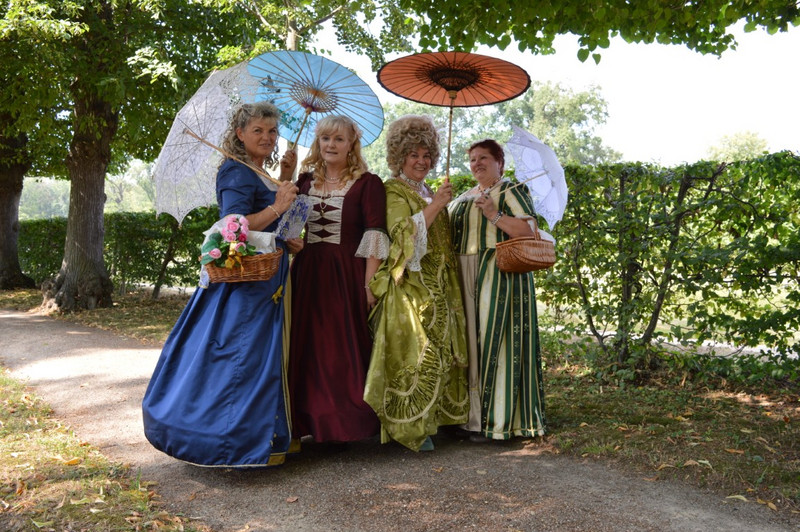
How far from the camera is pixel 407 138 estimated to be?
141 inches

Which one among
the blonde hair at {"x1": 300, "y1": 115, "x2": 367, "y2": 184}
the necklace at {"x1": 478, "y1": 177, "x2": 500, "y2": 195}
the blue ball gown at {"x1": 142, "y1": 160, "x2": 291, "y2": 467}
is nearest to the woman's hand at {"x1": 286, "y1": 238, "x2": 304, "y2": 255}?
the blue ball gown at {"x1": 142, "y1": 160, "x2": 291, "y2": 467}

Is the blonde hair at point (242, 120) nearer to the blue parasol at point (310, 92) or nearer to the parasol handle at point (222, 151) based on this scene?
the parasol handle at point (222, 151)

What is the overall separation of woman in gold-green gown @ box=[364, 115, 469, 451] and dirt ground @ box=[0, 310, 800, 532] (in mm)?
261

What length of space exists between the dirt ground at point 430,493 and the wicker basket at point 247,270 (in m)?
1.02

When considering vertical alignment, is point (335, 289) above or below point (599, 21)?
below

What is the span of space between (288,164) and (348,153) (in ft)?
1.27

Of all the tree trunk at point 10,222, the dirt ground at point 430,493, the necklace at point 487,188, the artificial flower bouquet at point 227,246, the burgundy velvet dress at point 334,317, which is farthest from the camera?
the tree trunk at point 10,222

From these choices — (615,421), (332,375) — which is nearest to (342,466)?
(332,375)

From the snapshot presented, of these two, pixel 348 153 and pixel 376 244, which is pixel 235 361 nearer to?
pixel 376 244

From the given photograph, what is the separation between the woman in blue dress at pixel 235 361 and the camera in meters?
3.07

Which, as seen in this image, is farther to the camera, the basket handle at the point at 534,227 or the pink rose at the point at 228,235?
the basket handle at the point at 534,227

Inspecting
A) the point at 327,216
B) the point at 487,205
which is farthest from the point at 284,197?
the point at 487,205

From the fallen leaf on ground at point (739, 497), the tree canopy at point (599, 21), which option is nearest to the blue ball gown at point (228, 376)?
the fallen leaf on ground at point (739, 497)

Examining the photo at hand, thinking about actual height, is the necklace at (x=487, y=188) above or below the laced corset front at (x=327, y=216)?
above
